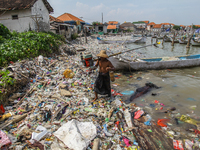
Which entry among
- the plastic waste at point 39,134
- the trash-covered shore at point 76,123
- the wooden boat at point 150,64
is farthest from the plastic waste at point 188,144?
Answer: the wooden boat at point 150,64

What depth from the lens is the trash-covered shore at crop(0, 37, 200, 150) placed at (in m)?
2.36

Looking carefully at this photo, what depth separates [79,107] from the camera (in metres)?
3.54

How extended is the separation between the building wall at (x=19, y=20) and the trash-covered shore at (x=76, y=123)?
8.55m

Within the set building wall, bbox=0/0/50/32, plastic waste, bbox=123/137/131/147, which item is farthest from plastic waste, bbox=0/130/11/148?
building wall, bbox=0/0/50/32

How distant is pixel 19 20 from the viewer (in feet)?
36.4

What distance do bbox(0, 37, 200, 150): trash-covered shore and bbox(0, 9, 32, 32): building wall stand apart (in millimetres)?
8545

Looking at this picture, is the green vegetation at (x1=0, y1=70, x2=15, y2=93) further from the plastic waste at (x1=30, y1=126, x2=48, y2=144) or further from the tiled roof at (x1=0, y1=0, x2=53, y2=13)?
the tiled roof at (x1=0, y1=0, x2=53, y2=13)

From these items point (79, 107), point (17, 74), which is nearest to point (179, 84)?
point (79, 107)

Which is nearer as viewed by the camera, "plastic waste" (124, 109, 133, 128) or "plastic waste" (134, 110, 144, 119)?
"plastic waste" (124, 109, 133, 128)

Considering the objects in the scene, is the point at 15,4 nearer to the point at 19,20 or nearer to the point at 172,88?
the point at 19,20

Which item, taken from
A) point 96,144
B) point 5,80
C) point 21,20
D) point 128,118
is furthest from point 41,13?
point 96,144

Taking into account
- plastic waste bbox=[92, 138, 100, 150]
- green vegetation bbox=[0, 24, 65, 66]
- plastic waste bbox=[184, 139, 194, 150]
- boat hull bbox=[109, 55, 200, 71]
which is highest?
green vegetation bbox=[0, 24, 65, 66]

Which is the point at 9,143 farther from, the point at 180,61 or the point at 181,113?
the point at 180,61

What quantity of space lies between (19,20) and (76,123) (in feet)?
40.7
